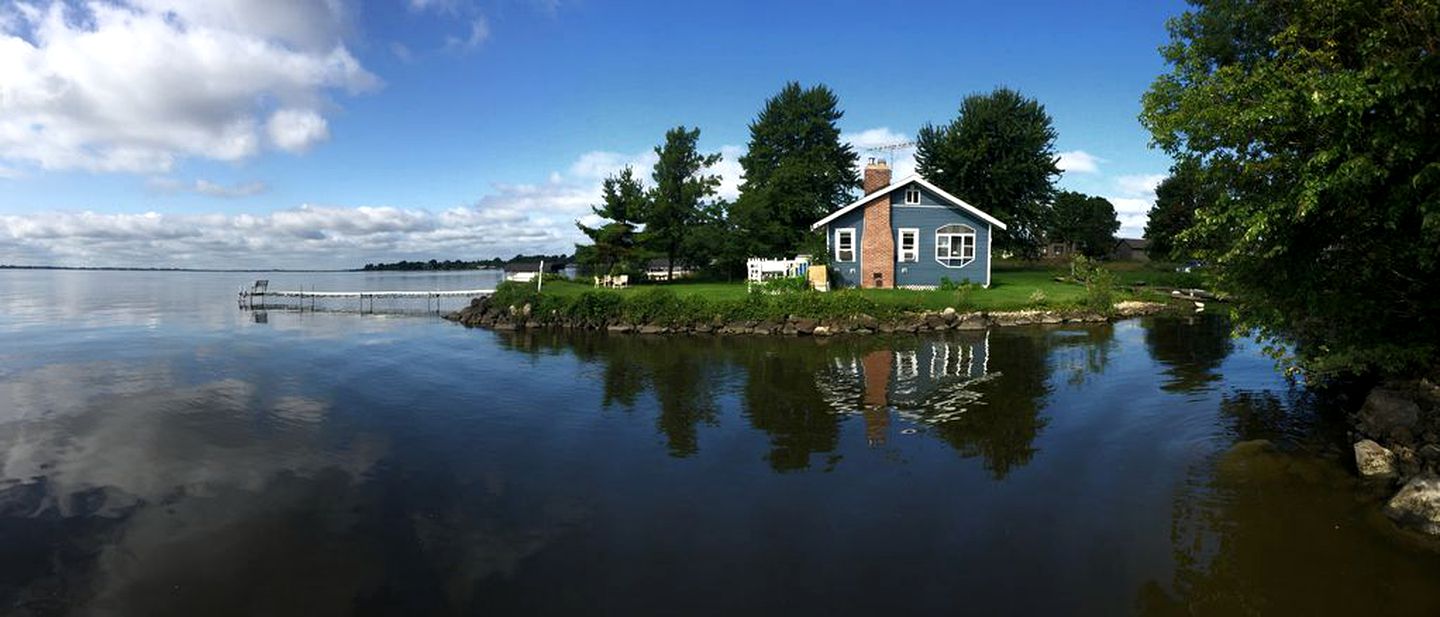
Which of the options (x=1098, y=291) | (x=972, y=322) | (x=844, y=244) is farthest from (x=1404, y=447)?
(x=844, y=244)

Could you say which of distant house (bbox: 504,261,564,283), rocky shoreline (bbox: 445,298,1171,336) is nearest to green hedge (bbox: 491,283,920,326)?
rocky shoreline (bbox: 445,298,1171,336)

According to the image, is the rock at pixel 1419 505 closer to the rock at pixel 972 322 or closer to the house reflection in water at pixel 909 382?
the house reflection in water at pixel 909 382

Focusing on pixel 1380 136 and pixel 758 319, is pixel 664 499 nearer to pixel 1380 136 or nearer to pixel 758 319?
pixel 1380 136

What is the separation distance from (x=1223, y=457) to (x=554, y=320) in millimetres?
28839

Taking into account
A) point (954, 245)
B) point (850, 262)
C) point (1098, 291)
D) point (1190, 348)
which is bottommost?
point (1190, 348)

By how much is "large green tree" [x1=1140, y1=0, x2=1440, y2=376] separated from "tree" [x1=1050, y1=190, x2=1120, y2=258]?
271ft

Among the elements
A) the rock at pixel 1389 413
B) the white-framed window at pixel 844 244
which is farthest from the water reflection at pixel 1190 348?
the white-framed window at pixel 844 244

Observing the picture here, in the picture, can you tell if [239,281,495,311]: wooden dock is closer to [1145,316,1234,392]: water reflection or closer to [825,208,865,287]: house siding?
[825,208,865,287]: house siding

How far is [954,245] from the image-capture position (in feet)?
120

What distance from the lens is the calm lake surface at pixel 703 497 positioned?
6.87 metres

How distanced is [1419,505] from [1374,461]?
189cm

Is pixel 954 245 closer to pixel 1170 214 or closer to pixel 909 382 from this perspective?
pixel 909 382

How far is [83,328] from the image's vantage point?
34.7 meters

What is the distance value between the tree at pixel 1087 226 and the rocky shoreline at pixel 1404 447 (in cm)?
8368
